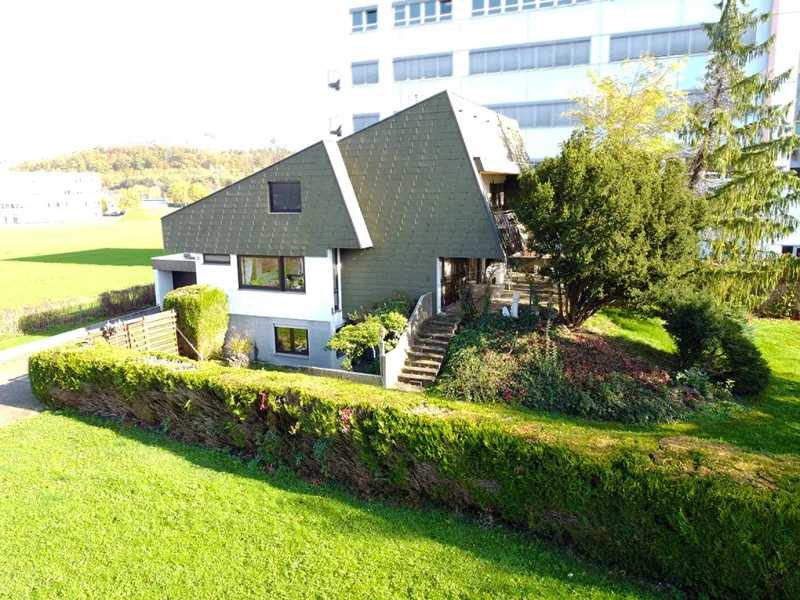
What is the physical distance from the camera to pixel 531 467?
851cm

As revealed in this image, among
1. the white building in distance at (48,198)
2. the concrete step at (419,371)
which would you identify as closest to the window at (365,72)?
the concrete step at (419,371)

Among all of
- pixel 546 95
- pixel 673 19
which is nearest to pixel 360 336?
pixel 546 95

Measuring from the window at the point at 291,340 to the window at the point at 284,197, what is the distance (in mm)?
4425

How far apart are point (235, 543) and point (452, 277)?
1334 centimetres

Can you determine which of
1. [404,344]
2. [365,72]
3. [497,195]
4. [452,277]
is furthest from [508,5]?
[404,344]

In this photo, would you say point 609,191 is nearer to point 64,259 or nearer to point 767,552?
point 767,552

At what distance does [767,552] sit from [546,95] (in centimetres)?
3532

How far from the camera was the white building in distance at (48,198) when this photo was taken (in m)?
133

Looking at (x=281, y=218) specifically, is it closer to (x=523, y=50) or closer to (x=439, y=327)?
(x=439, y=327)

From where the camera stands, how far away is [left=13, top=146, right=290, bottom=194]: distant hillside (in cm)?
16962

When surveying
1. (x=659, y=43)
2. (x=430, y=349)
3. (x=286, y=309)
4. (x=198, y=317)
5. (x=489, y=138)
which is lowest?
(x=430, y=349)

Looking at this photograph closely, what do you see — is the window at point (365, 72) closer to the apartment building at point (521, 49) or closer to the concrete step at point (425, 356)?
the apartment building at point (521, 49)

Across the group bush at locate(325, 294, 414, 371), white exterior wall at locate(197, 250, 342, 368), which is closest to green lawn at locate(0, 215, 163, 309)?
white exterior wall at locate(197, 250, 342, 368)

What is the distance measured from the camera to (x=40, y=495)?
1005 centimetres
